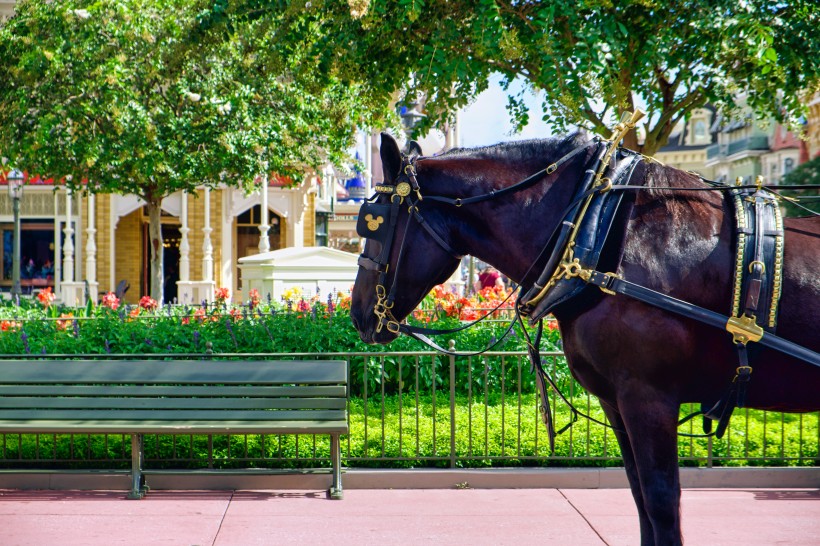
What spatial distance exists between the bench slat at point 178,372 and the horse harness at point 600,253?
310cm

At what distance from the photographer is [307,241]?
32969mm

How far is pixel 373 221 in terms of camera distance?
3.81 metres

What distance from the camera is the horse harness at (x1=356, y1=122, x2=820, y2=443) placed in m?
3.34

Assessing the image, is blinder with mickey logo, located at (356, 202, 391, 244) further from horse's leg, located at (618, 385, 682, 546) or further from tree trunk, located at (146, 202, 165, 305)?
tree trunk, located at (146, 202, 165, 305)

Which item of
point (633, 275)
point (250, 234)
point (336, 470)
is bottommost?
point (336, 470)

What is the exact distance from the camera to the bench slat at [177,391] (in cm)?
679

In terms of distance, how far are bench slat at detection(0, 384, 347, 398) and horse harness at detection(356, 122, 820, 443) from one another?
121 inches

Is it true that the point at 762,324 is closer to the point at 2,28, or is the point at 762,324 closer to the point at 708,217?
the point at 708,217

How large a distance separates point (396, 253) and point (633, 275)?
984 millimetres

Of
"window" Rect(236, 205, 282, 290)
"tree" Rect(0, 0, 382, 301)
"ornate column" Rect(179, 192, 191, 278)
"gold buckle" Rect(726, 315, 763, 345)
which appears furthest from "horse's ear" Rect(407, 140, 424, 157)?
"window" Rect(236, 205, 282, 290)

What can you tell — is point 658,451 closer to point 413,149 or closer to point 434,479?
point 413,149

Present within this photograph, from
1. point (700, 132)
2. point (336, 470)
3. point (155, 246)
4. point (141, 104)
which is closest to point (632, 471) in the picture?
point (336, 470)

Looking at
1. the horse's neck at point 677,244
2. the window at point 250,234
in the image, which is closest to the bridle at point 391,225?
the horse's neck at point 677,244

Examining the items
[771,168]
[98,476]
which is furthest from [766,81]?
[771,168]
